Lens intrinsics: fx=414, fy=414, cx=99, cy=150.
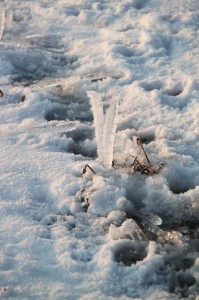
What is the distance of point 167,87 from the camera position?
10.9 feet

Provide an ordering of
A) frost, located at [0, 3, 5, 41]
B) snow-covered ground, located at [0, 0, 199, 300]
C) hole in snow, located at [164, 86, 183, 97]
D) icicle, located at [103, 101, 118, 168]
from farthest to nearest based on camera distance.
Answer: frost, located at [0, 3, 5, 41], hole in snow, located at [164, 86, 183, 97], icicle, located at [103, 101, 118, 168], snow-covered ground, located at [0, 0, 199, 300]

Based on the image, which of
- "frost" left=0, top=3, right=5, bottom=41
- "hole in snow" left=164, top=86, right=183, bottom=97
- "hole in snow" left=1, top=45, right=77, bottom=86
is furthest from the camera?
"frost" left=0, top=3, right=5, bottom=41

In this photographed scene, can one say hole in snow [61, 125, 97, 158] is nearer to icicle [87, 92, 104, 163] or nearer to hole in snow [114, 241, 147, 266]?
icicle [87, 92, 104, 163]

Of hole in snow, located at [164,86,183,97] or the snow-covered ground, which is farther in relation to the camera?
hole in snow, located at [164,86,183,97]

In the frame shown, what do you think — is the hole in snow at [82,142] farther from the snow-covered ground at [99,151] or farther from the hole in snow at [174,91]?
the hole in snow at [174,91]

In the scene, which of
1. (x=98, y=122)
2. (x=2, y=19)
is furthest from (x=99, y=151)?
(x=2, y=19)

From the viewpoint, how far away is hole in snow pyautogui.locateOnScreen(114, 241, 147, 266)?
208cm

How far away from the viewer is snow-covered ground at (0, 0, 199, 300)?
2012 millimetres

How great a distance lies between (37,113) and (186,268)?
171cm

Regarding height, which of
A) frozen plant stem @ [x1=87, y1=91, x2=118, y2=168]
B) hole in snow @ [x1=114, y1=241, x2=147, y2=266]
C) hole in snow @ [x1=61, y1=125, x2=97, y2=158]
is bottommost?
hole in snow @ [x1=61, y1=125, x2=97, y2=158]

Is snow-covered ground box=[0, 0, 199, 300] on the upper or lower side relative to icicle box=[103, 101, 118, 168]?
lower

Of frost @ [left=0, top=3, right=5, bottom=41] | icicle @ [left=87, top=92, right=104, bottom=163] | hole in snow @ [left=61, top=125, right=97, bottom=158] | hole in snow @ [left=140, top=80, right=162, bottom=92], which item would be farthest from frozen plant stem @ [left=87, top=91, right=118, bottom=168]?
frost @ [left=0, top=3, right=5, bottom=41]

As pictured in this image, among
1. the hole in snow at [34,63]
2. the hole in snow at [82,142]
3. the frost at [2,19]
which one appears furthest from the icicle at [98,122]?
the frost at [2,19]

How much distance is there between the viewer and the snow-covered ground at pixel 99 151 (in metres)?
2.01
